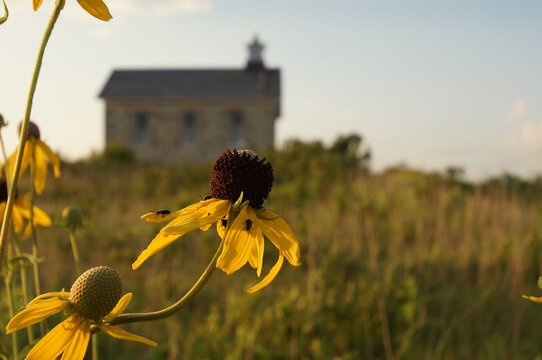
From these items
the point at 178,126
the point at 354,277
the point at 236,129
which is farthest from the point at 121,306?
the point at 178,126

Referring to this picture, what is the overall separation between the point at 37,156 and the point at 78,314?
80cm

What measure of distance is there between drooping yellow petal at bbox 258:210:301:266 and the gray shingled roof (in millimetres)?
24583

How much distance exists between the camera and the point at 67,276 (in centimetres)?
535

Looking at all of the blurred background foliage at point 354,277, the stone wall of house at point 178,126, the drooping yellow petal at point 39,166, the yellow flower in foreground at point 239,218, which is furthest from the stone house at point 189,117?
the yellow flower in foreground at point 239,218

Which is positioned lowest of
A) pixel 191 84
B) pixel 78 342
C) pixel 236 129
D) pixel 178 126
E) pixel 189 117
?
pixel 78 342

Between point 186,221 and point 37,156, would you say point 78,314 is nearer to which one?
point 186,221

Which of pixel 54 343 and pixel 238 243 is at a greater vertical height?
pixel 238 243

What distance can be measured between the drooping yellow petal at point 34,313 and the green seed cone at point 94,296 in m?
0.02

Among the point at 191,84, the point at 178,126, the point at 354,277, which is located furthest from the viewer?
the point at 191,84

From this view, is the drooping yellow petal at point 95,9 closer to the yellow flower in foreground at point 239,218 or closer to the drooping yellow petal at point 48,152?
the yellow flower in foreground at point 239,218

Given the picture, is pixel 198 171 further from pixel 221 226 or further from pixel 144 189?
pixel 221 226

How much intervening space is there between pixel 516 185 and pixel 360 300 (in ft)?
24.4

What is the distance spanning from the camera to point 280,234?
2.95 feet

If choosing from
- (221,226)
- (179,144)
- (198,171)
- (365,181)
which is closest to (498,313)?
(221,226)
